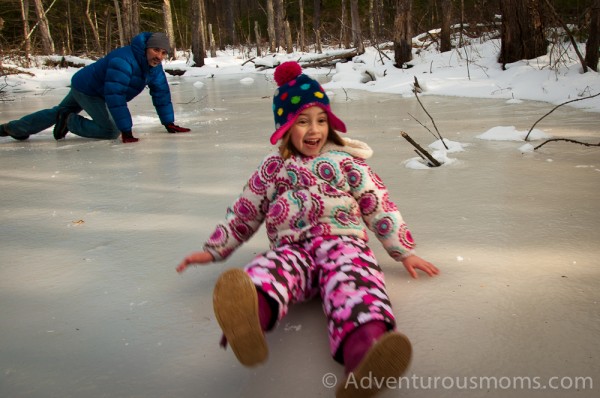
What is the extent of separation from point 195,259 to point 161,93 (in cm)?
309

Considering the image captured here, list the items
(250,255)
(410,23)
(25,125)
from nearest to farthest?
(250,255) → (25,125) → (410,23)

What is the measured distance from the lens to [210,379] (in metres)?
0.93

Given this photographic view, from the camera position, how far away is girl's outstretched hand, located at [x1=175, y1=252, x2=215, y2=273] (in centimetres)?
130

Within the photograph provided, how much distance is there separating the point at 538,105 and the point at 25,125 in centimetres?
473

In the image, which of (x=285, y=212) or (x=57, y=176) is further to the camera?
(x=57, y=176)

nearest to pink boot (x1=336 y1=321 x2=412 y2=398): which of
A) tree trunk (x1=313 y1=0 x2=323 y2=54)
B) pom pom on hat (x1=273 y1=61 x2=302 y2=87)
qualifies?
pom pom on hat (x1=273 y1=61 x2=302 y2=87)

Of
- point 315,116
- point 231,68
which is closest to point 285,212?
point 315,116

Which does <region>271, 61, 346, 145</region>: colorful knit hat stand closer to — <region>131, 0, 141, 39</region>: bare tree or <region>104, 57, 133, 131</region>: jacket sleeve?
<region>104, 57, 133, 131</region>: jacket sleeve

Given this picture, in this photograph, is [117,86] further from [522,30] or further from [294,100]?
[522,30]

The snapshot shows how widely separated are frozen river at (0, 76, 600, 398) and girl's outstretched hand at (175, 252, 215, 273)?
0.06m

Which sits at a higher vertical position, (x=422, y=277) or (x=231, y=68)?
(x=231, y=68)

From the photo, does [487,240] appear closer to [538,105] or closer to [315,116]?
[315,116]

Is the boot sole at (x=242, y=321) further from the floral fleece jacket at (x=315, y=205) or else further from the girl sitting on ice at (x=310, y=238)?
the floral fleece jacket at (x=315, y=205)

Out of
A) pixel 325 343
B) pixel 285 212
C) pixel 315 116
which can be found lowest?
pixel 325 343
